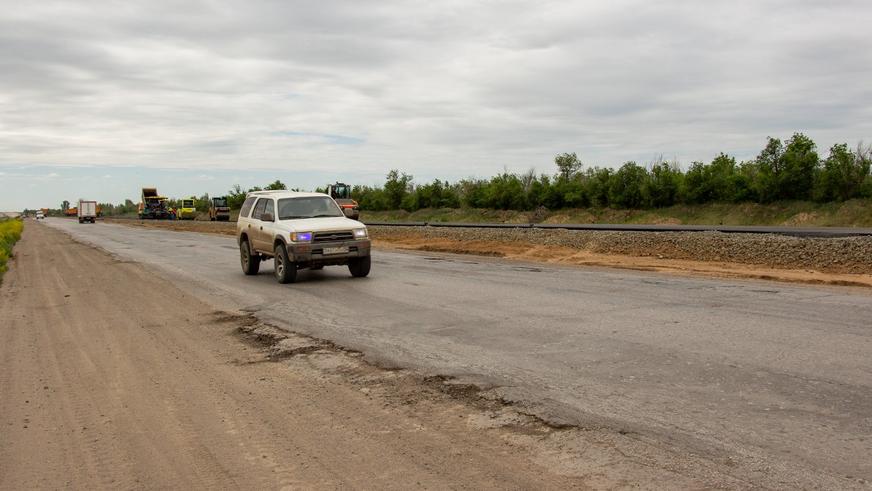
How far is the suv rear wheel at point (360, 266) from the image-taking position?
49.1 ft

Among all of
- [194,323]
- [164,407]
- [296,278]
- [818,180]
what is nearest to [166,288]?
[296,278]

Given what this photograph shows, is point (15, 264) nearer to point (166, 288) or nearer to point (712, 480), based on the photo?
point (166, 288)

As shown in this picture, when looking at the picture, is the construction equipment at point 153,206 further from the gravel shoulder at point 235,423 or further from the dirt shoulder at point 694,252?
the gravel shoulder at point 235,423

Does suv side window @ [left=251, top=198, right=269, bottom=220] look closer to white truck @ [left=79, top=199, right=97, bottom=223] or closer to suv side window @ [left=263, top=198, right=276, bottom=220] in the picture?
suv side window @ [left=263, top=198, right=276, bottom=220]

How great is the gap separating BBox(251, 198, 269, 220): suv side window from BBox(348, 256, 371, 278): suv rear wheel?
266 cm

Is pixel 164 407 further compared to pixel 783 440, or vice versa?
pixel 164 407

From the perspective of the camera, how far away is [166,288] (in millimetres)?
14211

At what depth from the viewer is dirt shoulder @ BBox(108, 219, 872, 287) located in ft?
52.6

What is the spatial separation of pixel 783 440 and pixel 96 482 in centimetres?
429

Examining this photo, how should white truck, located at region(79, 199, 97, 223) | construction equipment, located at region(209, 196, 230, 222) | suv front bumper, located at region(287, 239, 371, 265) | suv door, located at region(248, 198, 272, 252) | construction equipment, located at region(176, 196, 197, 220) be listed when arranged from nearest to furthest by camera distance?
1. suv front bumper, located at region(287, 239, 371, 265)
2. suv door, located at region(248, 198, 272, 252)
3. construction equipment, located at region(209, 196, 230, 222)
4. construction equipment, located at region(176, 196, 197, 220)
5. white truck, located at region(79, 199, 97, 223)

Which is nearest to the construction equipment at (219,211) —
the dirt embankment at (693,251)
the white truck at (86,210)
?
the white truck at (86,210)

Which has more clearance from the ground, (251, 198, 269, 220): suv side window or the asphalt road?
(251, 198, 269, 220): suv side window

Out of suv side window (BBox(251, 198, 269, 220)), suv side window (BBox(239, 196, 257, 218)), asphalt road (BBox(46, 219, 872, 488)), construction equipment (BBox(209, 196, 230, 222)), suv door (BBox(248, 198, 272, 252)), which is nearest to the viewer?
asphalt road (BBox(46, 219, 872, 488))

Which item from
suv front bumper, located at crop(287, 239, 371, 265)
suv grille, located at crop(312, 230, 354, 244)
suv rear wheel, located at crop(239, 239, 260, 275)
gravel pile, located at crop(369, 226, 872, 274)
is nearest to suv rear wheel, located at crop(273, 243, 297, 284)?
suv front bumper, located at crop(287, 239, 371, 265)
